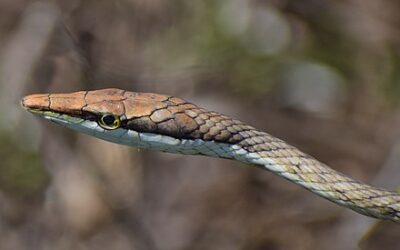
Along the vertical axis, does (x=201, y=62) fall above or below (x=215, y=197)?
above

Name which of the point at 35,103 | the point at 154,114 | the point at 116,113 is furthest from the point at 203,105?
the point at 35,103

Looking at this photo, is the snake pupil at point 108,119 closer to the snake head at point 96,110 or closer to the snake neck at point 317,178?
the snake head at point 96,110

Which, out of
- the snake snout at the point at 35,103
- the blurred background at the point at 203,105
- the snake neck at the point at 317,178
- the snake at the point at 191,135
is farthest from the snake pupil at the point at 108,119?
the blurred background at the point at 203,105

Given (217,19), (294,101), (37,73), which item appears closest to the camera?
(217,19)

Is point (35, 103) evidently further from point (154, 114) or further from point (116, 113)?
point (154, 114)

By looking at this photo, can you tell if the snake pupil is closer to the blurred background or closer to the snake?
the snake

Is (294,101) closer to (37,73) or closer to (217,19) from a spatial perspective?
(217,19)

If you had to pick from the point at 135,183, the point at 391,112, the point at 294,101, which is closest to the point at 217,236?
the point at 135,183
